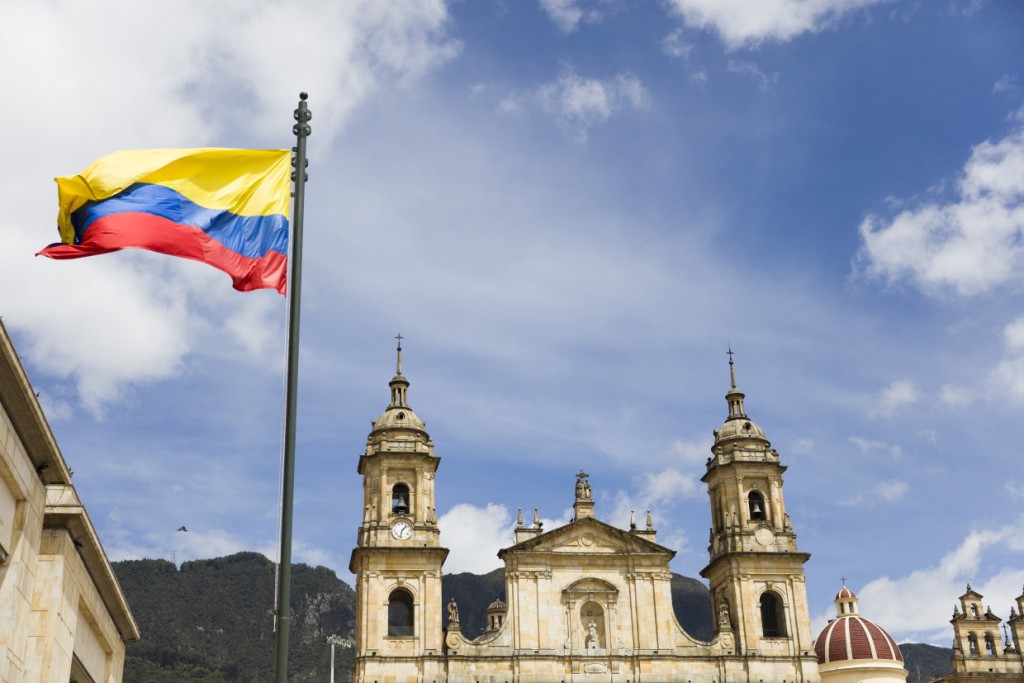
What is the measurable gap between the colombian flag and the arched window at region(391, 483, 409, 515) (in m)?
38.6

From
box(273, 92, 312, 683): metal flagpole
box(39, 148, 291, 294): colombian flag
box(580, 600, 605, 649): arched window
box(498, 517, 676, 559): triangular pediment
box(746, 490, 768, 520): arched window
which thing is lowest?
box(273, 92, 312, 683): metal flagpole

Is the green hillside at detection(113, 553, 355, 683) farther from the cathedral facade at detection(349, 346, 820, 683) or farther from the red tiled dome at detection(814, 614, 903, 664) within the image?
the red tiled dome at detection(814, 614, 903, 664)

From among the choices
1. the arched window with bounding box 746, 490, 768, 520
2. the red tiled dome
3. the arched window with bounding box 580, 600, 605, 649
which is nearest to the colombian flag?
the arched window with bounding box 580, 600, 605, 649

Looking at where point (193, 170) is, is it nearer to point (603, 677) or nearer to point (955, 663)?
point (603, 677)

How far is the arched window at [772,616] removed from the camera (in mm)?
53469

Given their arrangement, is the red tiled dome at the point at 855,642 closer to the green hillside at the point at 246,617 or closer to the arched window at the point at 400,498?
the arched window at the point at 400,498

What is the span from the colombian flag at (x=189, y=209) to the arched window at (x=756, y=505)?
43.1 metres

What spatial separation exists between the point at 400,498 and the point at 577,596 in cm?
892

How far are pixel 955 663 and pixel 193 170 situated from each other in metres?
58.5

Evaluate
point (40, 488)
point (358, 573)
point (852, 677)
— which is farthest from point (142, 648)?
point (40, 488)

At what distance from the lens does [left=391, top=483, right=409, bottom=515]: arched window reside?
5296 cm

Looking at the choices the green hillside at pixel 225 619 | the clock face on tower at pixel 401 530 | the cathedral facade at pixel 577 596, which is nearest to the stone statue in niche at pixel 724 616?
the cathedral facade at pixel 577 596

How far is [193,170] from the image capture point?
15188mm

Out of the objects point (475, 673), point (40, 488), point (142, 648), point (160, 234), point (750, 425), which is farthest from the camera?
point (142, 648)
